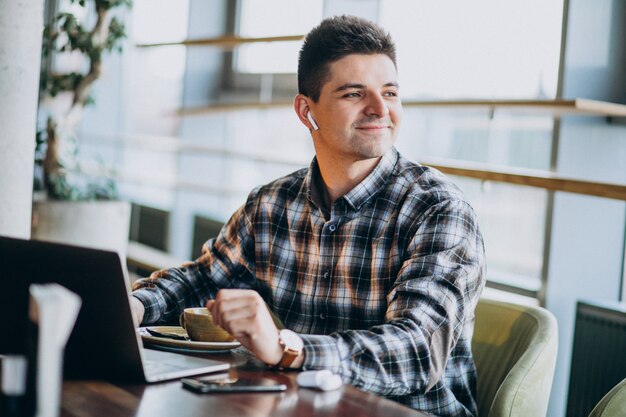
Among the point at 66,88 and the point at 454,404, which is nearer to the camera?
the point at 454,404

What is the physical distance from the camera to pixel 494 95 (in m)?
3.37

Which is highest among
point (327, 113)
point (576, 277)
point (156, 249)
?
point (327, 113)

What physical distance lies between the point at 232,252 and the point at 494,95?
66.6 inches

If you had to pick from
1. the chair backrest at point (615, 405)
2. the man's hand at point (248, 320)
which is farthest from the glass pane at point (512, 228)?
the man's hand at point (248, 320)

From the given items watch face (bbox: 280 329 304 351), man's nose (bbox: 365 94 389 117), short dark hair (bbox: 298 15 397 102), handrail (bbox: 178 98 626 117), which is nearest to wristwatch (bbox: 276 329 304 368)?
watch face (bbox: 280 329 304 351)

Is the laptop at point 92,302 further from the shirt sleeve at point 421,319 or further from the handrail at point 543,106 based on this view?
the handrail at point 543,106

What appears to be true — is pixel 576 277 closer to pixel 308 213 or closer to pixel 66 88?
pixel 308 213

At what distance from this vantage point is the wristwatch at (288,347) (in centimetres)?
144

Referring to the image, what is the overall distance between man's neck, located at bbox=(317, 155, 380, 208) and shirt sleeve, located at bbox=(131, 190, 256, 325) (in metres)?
0.23

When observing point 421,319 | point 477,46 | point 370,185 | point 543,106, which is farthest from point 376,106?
point 477,46

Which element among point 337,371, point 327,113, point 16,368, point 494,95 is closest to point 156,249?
point 494,95

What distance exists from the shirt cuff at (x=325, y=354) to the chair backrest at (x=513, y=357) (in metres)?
0.43

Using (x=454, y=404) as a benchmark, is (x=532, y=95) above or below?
above

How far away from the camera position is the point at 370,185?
6.30ft
